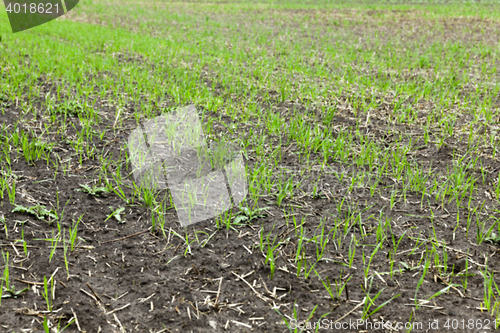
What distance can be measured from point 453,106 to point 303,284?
11.7 ft

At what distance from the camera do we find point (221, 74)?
5.67 m

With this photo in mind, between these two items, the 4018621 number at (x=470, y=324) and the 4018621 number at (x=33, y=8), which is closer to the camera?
the 4018621 number at (x=470, y=324)

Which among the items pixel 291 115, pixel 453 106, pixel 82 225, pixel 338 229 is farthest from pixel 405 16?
pixel 82 225

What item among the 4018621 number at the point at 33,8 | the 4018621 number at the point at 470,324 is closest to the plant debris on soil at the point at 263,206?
the 4018621 number at the point at 470,324

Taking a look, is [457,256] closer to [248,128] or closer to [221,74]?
[248,128]

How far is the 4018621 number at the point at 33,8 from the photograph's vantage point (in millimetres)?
12633
